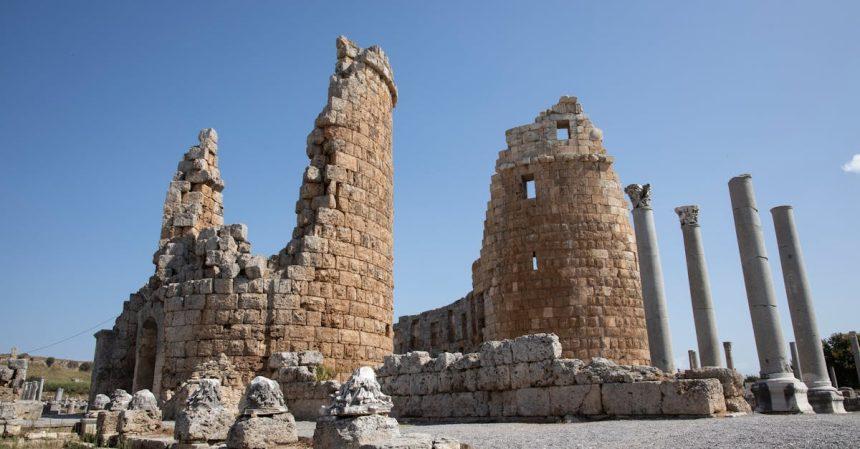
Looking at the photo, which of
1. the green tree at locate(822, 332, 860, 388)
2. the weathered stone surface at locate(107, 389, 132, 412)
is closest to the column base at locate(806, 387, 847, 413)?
the weathered stone surface at locate(107, 389, 132, 412)

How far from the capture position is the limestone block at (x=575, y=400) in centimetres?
861

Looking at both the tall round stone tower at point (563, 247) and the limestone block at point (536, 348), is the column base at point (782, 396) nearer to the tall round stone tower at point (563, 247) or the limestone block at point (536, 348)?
the limestone block at point (536, 348)

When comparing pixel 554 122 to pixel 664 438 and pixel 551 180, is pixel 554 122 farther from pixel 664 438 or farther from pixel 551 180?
pixel 664 438

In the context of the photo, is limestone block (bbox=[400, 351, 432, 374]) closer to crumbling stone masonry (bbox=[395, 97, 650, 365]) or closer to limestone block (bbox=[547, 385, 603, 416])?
limestone block (bbox=[547, 385, 603, 416])

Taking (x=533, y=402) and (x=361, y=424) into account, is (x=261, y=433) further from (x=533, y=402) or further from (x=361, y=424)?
(x=533, y=402)

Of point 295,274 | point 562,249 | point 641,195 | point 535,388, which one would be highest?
point 641,195

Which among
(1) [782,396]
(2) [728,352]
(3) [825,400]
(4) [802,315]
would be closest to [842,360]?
(2) [728,352]

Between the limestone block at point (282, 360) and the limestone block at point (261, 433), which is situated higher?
the limestone block at point (282, 360)

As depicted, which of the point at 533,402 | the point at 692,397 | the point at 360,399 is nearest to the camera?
the point at 360,399

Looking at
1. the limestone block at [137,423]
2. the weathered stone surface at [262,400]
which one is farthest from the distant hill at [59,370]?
the weathered stone surface at [262,400]

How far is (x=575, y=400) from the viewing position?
28.6 feet

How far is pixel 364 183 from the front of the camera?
13.2 metres

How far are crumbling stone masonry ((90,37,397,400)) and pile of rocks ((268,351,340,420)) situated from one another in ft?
1.11

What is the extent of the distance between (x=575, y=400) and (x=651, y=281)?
22.6ft
